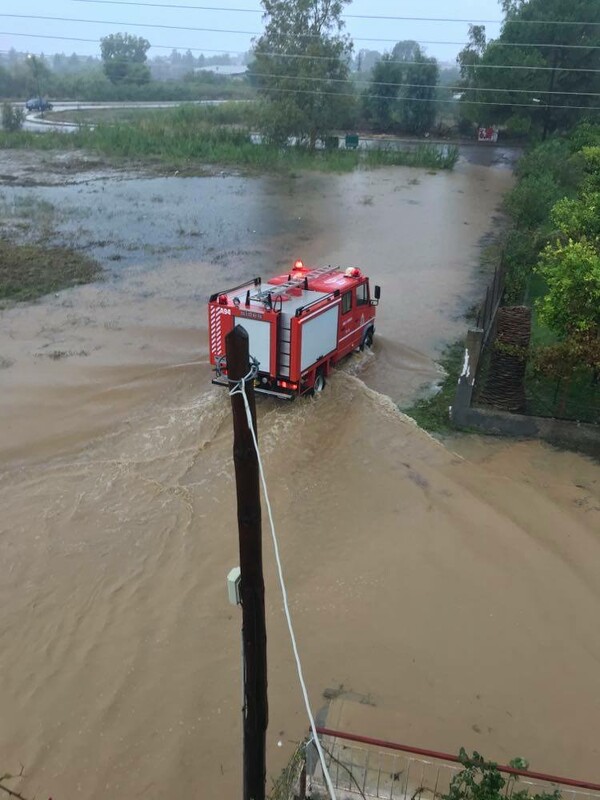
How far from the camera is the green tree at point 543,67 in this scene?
4728cm

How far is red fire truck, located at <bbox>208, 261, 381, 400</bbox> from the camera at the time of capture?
37.7 feet

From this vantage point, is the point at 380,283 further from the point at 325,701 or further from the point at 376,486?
the point at 325,701

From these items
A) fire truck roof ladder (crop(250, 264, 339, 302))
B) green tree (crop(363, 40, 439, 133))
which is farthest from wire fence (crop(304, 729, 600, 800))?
green tree (crop(363, 40, 439, 133))

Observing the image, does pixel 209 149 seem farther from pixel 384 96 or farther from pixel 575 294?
pixel 575 294

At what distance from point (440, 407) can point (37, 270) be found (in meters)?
14.1

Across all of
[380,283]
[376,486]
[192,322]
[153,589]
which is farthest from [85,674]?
[380,283]

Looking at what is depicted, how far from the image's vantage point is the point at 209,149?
142 ft

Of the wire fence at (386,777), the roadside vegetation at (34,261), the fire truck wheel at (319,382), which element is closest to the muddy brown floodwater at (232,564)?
the fire truck wheel at (319,382)

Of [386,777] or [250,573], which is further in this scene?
[386,777]

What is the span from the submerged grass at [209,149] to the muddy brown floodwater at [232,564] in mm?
28254

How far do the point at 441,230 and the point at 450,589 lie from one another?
73.7ft

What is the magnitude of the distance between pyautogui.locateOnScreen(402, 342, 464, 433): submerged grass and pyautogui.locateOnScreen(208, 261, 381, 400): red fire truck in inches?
79.4

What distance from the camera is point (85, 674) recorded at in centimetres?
717

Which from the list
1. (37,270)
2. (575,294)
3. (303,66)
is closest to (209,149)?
(303,66)
